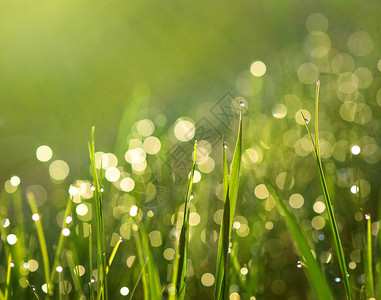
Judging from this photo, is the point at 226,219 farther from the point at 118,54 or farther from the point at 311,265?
the point at 118,54

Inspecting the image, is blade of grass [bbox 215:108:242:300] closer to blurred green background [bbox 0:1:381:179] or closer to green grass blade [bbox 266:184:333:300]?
green grass blade [bbox 266:184:333:300]

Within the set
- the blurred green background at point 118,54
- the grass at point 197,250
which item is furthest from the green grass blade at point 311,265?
the blurred green background at point 118,54

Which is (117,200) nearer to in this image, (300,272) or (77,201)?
(77,201)

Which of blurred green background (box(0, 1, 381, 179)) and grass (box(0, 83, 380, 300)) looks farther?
blurred green background (box(0, 1, 381, 179))

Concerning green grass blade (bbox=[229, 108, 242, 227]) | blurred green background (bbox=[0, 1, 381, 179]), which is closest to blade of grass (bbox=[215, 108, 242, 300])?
green grass blade (bbox=[229, 108, 242, 227])

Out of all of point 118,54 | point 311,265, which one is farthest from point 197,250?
point 118,54

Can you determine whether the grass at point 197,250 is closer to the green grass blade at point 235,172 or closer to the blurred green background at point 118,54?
the green grass blade at point 235,172

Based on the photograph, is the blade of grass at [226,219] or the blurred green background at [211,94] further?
the blurred green background at [211,94]

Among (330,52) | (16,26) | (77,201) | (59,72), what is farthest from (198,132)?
(16,26)
